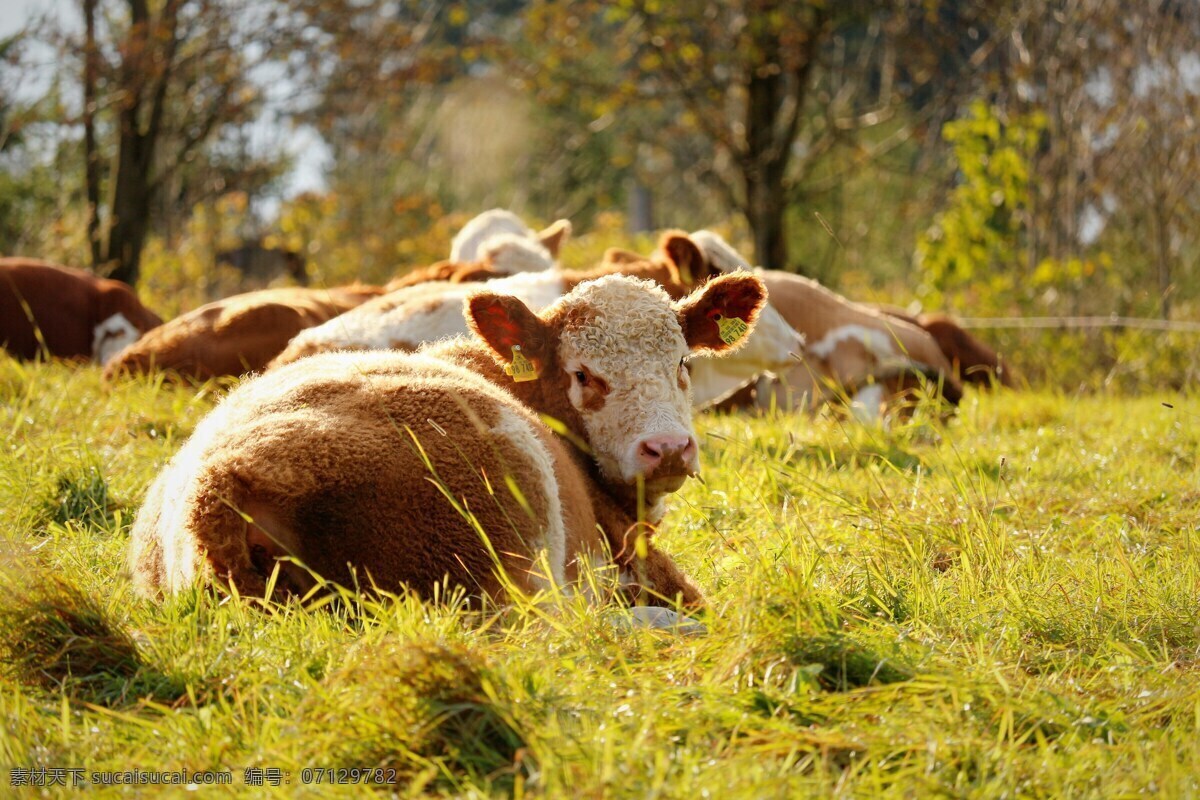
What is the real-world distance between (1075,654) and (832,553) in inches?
43.2

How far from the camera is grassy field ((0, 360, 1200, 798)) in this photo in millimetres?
2682

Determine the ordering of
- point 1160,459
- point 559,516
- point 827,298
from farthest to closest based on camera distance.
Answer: point 827,298, point 1160,459, point 559,516

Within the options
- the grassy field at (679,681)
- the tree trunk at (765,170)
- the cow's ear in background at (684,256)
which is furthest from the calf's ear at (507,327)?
the tree trunk at (765,170)

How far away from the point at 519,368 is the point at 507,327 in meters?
0.19

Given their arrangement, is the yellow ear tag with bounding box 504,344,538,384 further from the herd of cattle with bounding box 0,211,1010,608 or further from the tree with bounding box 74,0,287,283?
the tree with bounding box 74,0,287,283

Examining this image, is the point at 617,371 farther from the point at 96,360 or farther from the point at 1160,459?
the point at 96,360

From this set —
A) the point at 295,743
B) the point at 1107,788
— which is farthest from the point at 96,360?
the point at 1107,788

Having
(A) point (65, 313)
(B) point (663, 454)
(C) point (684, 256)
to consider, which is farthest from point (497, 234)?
(B) point (663, 454)

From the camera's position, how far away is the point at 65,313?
35.1 feet

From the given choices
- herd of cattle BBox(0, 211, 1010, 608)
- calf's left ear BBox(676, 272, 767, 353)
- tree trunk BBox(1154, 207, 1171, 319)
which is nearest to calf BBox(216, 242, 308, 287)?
tree trunk BBox(1154, 207, 1171, 319)

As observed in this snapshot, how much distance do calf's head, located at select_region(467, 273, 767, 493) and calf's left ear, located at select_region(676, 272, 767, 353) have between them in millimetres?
137

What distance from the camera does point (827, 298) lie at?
34.1ft

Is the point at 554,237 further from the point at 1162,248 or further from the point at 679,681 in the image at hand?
the point at 679,681

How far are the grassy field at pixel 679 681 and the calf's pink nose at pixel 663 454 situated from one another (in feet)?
1.13
